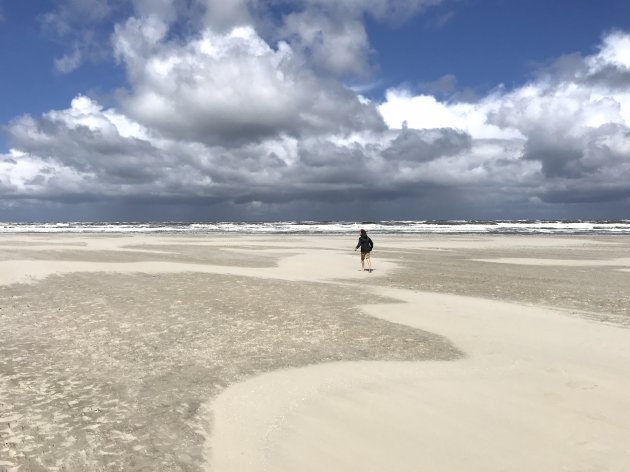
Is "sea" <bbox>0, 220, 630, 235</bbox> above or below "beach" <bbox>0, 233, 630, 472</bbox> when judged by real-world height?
above

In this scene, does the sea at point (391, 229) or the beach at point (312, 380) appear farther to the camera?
the sea at point (391, 229)

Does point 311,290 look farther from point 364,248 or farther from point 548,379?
point 548,379

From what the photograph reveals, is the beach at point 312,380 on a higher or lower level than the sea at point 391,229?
lower

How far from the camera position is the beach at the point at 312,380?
6035 millimetres

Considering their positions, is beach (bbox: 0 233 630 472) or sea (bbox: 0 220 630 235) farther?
sea (bbox: 0 220 630 235)

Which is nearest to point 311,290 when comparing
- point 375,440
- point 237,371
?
point 237,371

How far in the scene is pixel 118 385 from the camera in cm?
831

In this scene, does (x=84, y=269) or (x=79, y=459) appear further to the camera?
(x=84, y=269)

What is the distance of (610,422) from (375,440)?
3.64m

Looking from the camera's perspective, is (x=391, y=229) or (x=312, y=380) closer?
(x=312, y=380)

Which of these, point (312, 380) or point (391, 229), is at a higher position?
point (391, 229)

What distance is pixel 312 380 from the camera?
29.1 ft

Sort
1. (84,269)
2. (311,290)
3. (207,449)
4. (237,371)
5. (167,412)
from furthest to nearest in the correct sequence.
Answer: (84,269)
(311,290)
(237,371)
(167,412)
(207,449)

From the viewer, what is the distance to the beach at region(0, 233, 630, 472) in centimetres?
604
